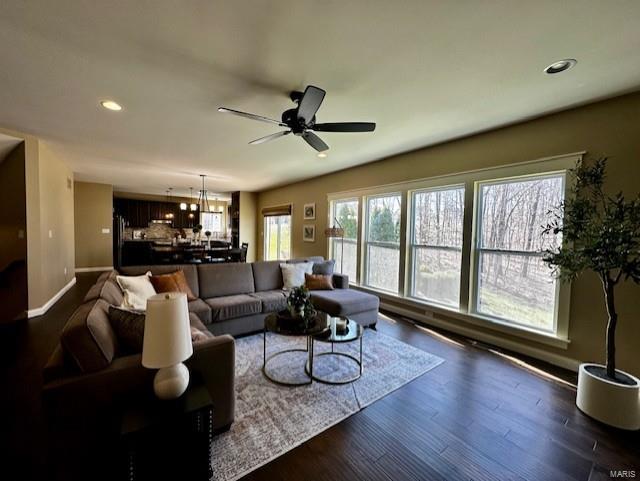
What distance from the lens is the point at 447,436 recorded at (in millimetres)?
1853

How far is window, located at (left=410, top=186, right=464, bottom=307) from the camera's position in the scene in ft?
12.5

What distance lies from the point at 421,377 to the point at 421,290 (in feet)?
6.13

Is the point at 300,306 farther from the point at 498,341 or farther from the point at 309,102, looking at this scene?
the point at 498,341

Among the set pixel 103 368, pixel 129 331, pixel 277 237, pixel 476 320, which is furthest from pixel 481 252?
pixel 277 237

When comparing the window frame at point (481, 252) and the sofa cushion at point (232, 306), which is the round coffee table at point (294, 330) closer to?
the sofa cushion at point (232, 306)

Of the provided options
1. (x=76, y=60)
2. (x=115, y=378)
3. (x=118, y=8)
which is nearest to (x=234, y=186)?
(x=76, y=60)

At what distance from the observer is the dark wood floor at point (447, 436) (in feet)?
5.19

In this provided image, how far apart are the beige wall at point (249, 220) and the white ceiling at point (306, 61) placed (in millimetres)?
5435

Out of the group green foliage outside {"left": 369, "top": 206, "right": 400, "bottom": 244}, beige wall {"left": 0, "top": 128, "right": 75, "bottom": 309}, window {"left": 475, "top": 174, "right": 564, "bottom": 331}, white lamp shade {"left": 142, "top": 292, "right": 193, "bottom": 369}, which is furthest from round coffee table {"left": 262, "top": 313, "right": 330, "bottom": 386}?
beige wall {"left": 0, "top": 128, "right": 75, "bottom": 309}

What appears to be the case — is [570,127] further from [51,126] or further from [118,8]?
[51,126]

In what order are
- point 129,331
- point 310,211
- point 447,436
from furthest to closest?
1. point 310,211
2. point 447,436
3. point 129,331

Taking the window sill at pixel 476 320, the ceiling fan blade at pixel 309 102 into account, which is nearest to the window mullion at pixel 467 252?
the window sill at pixel 476 320

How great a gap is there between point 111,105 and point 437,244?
14.6ft

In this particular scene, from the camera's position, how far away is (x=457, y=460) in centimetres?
166
